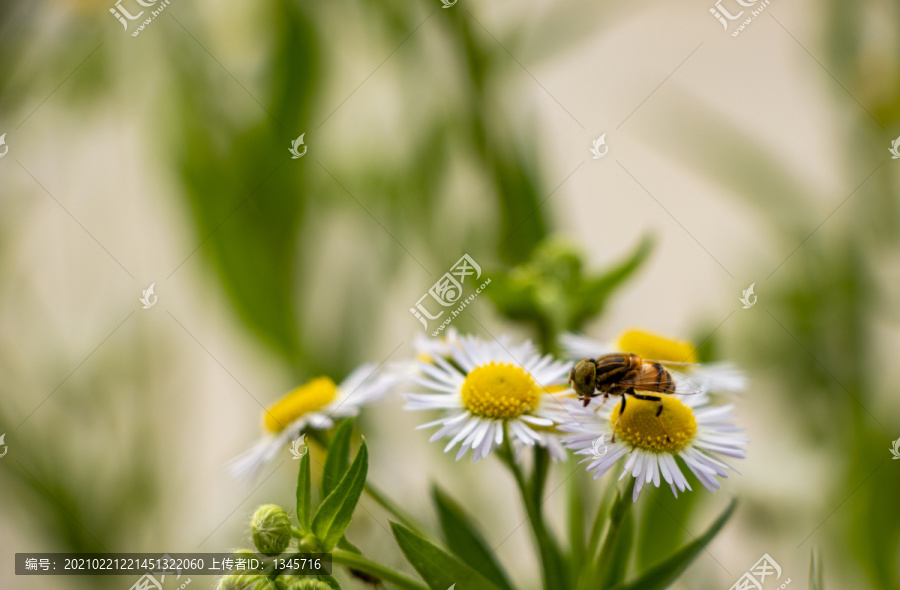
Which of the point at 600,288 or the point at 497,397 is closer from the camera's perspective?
the point at 497,397

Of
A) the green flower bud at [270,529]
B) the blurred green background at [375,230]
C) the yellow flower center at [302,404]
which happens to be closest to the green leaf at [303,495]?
the green flower bud at [270,529]

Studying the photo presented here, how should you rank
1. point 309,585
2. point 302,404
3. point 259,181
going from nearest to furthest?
point 309,585, point 302,404, point 259,181

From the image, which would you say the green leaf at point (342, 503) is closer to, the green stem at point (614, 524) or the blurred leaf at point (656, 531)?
the green stem at point (614, 524)

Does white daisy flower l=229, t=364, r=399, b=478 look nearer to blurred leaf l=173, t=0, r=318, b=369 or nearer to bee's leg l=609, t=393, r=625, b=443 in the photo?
bee's leg l=609, t=393, r=625, b=443

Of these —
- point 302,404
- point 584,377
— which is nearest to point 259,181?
point 302,404

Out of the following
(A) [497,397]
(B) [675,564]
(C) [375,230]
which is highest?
(C) [375,230]

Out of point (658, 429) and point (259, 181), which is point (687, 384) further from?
point (259, 181)

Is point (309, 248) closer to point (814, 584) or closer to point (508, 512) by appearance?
point (508, 512)
